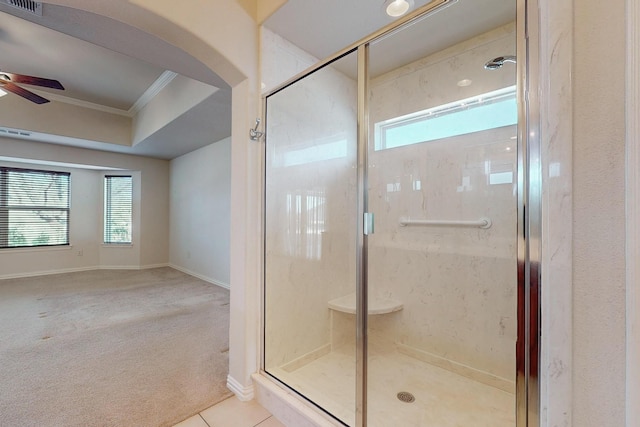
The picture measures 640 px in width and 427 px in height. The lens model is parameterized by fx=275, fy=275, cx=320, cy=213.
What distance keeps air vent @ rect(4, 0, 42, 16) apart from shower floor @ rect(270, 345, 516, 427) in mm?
2541

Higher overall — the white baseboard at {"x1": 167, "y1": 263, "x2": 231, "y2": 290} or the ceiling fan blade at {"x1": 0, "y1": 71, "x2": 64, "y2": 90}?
the ceiling fan blade at {"x1": 0, "y1": 71, "x2": 64, "y2": 90}

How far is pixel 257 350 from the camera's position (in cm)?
183

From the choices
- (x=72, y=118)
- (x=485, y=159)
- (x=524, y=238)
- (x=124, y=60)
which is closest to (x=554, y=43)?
(x=524, y=238)

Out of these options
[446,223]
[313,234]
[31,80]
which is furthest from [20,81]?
[446,223]

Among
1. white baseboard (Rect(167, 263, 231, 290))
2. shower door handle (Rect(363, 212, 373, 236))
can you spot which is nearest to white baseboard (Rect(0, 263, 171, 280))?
white baseboard (Rect(167, 263, 231, 290))

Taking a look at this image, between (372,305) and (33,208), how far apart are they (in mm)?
6252

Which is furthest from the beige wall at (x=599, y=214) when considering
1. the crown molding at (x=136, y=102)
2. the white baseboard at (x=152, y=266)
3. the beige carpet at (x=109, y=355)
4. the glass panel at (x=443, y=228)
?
the white baseboard at (x=152, y=266)

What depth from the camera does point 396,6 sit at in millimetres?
1705

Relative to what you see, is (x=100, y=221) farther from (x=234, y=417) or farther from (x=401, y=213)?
(x=401, y=213)

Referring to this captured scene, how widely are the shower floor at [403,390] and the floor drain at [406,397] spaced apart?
0.02 m

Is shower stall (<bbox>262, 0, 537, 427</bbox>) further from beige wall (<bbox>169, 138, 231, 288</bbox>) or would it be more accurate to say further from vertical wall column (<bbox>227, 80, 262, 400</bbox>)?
beige wall (<bbox>169, 138, 231, 288</bbox>)

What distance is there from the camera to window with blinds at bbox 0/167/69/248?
473cm

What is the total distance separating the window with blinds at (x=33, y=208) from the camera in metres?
4.73

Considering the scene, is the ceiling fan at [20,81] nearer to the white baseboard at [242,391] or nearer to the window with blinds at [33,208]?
the white baseboard at [242,391]
